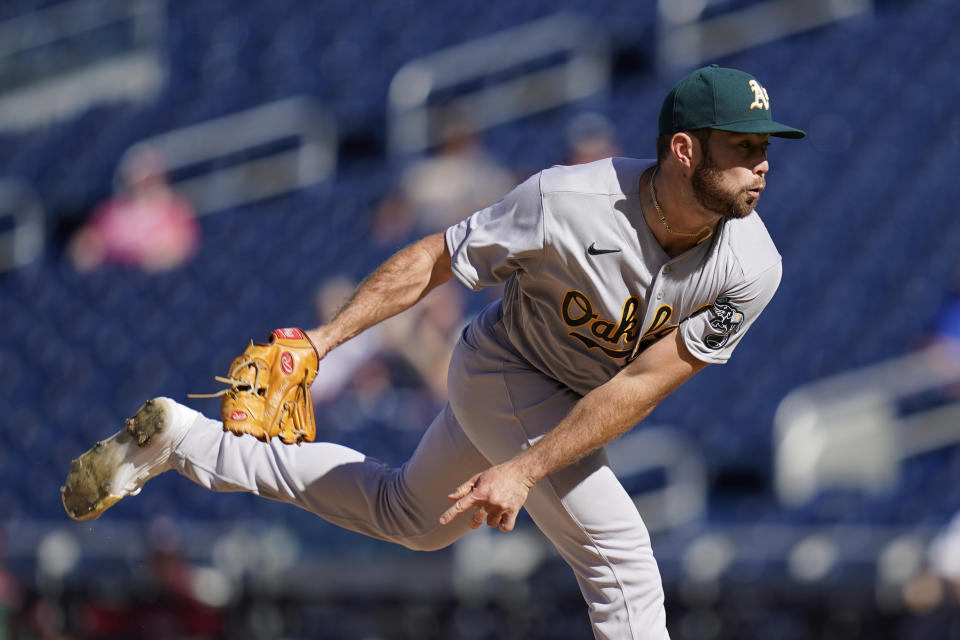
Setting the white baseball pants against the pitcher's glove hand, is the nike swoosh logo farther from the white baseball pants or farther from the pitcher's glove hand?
the pitcher's glove hand

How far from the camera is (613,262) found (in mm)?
3002

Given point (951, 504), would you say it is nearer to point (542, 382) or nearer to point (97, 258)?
point (542, 382)

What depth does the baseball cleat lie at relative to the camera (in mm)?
3242

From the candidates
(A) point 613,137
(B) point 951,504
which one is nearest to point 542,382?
(B) point 951,504

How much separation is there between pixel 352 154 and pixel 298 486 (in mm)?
5723

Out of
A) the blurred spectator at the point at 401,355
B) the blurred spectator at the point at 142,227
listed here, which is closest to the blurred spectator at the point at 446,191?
the blurred spectator at the point at 401,355

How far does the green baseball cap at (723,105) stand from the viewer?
111 inches

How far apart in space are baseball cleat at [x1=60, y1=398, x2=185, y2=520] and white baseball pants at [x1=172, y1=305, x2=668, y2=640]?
0.18 feet

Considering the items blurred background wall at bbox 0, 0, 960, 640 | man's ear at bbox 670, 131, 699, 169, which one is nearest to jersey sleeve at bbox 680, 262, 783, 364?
man's ear at bbox 670, 131, 699, 169

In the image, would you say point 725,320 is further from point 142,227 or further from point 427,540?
point 142,227

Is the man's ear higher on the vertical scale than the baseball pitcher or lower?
higher

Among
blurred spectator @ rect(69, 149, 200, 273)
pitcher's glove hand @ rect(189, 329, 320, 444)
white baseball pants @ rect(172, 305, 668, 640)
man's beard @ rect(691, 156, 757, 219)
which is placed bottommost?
blurred spectator @ rect(69, 149, 200, 273)

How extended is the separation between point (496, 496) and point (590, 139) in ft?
14.5

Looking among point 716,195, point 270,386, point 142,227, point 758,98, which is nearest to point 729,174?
point 716,195
